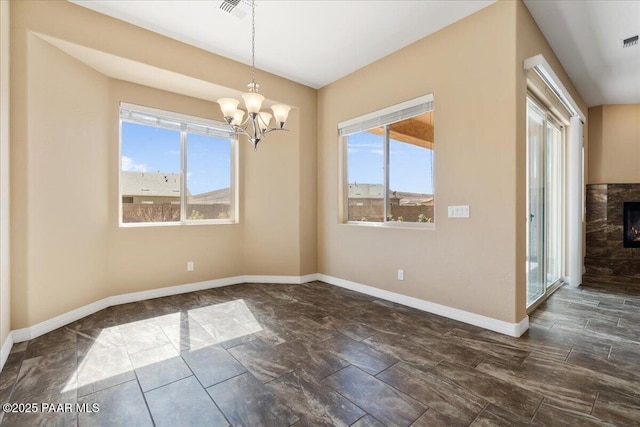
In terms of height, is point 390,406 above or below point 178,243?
below

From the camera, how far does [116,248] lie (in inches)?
145

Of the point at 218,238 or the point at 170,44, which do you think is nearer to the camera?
the point at 170,44

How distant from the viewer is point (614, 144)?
5391mm

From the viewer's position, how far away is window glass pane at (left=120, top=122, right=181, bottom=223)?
3.86 metres

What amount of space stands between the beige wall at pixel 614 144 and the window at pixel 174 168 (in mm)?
6720

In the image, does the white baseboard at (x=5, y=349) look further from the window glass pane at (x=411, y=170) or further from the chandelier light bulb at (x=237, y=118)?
the window glass pane at (x=411, y=170)

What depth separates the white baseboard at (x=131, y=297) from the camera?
272cm

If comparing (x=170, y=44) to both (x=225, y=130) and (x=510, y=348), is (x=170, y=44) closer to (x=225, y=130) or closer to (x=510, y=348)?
(x=225, y=130)

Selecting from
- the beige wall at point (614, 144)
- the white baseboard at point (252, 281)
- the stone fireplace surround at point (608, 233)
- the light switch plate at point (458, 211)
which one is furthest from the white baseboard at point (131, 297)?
the beige wall at point (614, 144)

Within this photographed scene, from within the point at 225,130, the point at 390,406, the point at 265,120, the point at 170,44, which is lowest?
the point at 390,406

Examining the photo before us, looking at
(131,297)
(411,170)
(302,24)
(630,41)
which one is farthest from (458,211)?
(131,297)

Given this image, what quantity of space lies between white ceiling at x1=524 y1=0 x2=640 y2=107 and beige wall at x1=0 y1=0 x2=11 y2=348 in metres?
4.69

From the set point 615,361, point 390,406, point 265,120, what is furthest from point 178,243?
point 615,361

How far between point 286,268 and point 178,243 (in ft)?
5.36
